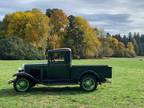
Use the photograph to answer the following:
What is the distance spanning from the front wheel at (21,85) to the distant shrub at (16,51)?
2624 inches

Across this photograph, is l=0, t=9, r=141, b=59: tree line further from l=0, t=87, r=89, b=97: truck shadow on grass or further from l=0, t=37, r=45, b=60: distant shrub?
l=0, t=87, r=89, b=97: truck shadow on grass

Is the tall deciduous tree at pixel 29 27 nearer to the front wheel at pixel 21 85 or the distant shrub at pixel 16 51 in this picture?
the distant shrub at pixel 16 51

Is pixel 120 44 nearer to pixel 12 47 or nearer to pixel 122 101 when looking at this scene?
pixel 12 47

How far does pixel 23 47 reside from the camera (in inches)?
3472

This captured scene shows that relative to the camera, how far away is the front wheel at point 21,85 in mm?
18922

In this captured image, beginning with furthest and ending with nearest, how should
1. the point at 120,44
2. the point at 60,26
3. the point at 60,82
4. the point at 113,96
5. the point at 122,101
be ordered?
1. the point at 120,44
2. the point at 60,26
3. the point at 60,82
4. the point at 113,96
5. the point at 122,101

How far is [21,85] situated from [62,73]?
6.29ft

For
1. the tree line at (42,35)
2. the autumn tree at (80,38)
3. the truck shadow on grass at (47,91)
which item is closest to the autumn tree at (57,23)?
the tree line at (42,35)

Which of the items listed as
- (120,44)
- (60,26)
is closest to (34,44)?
(60,26)

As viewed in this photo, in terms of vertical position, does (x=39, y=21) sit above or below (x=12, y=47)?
above

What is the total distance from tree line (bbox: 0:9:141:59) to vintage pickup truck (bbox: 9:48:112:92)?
66.5 meters

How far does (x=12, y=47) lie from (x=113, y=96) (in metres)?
71.3

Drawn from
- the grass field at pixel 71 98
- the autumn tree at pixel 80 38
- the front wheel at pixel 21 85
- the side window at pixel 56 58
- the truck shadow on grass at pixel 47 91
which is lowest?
the grass field at pixel 71 98

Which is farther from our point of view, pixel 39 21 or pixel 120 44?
pixel 120 44
